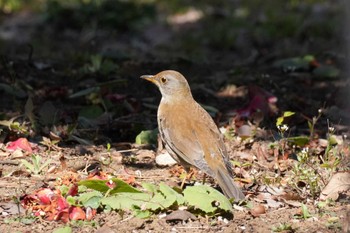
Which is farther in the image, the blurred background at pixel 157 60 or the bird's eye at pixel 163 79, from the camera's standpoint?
the blurred background at pixel 157 60

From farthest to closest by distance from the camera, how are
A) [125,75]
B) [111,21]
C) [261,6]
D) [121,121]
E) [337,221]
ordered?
[261,6] → [111,21] → [125,75] → [121,121] → [337,221]

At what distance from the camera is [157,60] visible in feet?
36.1

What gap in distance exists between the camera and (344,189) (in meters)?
6.69

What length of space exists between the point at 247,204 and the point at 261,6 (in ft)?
30.2

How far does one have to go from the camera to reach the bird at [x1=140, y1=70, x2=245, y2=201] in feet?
22.1

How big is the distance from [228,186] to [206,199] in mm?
401

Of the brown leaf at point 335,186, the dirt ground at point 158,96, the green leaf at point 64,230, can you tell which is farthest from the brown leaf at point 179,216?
the brown leaf at point 335,186

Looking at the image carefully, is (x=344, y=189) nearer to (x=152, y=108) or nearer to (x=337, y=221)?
(x=337, y=221)

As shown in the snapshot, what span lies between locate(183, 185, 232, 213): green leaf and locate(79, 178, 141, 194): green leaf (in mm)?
428

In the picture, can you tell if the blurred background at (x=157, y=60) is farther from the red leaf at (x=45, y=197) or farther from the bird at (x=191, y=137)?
the red leaf at (x=45, y=197)

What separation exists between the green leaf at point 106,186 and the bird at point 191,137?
69 cm

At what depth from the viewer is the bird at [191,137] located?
22.1 ft

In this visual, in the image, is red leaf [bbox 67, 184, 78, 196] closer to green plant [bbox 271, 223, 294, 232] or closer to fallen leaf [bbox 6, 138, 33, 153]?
fallen leaf [bbox 6, 138, 33, 153]

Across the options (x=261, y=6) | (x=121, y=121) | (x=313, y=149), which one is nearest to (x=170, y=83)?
(x=121, y=121)
